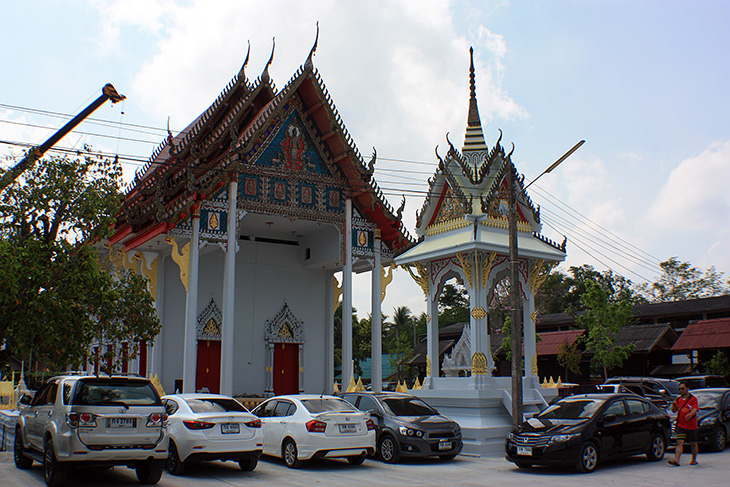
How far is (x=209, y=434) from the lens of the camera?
11.3m

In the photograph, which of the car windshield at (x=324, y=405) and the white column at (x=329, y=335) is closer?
the car windshield at (x=324, y=405)

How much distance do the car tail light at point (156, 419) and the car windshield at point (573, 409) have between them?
779 centimetres

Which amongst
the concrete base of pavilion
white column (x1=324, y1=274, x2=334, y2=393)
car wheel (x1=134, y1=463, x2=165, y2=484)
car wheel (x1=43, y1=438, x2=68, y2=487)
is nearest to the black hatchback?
the concrete base of pavilion

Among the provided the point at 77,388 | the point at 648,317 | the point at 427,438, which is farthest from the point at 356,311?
the point at 77,388

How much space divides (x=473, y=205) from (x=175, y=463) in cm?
1159

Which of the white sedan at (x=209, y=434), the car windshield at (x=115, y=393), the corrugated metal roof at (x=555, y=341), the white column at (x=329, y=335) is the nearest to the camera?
the car windshield at (x=115, y=393)

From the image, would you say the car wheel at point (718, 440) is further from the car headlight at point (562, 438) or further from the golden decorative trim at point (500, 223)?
the golden decorative trim at point (500, 223)

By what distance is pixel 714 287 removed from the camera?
189 feet

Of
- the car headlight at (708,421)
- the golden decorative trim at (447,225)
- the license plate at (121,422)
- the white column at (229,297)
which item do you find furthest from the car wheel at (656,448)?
the license plate at (121,422)

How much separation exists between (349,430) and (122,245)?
11.5m

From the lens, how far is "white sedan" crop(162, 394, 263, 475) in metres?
11.2

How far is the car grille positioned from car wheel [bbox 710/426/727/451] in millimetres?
6015

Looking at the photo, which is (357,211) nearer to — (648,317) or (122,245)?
(122,245)

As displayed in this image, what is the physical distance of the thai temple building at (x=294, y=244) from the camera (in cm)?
1875
